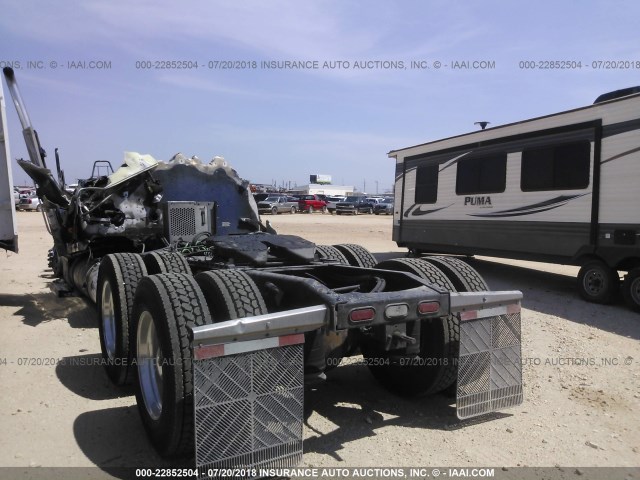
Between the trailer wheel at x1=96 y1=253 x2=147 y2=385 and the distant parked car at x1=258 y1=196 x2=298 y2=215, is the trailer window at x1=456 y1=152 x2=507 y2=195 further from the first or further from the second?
the distant parked car at x1=258 y1=196 x2=298 y2=215

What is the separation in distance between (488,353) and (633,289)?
17.9 feet

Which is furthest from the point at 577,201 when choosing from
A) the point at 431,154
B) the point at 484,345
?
the point at 484,345

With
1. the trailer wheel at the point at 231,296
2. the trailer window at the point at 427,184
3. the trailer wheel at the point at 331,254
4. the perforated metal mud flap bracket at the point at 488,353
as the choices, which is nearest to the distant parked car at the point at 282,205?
the trailer window at the point at 427,184

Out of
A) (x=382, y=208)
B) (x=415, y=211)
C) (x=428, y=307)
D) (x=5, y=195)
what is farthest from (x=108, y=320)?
(x=382, y=208)

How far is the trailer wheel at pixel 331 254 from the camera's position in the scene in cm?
568

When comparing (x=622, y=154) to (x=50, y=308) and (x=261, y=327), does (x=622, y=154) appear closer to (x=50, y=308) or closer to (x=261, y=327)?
(x=261, y=327)

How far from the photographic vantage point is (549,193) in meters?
9.83

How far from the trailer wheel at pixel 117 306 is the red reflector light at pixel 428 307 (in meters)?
2.34

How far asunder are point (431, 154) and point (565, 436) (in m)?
9.94

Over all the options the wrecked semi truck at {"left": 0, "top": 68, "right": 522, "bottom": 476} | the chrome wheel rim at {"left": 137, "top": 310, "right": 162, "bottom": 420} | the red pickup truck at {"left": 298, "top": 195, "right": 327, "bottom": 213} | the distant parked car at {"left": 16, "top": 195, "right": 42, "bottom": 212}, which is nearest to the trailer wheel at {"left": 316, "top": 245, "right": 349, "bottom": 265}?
the wrecked semi truck at {"left": 0, "top": 68, "right": 522, "bottom": 476}

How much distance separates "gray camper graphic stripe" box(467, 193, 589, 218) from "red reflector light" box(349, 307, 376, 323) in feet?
23.6

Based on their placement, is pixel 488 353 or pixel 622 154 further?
pixel 622 154

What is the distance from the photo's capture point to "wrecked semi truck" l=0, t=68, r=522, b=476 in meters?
3.05

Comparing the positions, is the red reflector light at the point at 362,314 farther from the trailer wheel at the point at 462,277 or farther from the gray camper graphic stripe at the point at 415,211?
the gray camper graphic stripe at the point at 415,211
